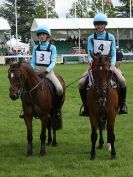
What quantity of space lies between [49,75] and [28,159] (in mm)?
2230

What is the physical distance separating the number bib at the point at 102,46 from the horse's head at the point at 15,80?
71.7 inches

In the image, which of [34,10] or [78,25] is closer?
[78,25]

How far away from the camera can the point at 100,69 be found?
9539 mm

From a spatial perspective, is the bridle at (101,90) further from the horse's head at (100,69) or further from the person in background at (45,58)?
the person in background at (45,58)

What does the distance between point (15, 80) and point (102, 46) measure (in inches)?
84.3

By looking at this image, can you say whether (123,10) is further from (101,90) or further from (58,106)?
(101,90)

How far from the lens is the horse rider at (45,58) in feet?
36.0

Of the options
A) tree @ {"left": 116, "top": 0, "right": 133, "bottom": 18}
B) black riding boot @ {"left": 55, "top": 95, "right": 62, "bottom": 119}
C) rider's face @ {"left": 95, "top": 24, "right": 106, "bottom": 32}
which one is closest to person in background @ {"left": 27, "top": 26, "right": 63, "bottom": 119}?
black riding boot @ {"left": 55, "top": 95, "right": 62, "bottom": 119}

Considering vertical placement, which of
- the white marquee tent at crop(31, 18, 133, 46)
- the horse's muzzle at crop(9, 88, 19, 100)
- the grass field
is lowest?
the grass field

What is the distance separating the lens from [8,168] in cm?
931

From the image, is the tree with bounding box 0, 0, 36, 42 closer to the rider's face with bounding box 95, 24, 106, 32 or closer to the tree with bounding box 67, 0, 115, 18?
the tree with bounding box 67, 0, 115, 18

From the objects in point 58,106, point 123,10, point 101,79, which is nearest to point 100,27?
point 101,79

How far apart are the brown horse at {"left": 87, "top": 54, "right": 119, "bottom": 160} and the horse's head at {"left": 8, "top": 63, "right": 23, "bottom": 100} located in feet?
5.05

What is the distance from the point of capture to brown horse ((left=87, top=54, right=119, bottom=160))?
9586mm
